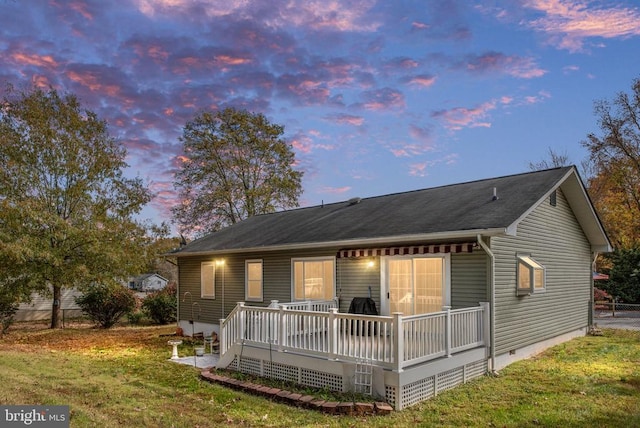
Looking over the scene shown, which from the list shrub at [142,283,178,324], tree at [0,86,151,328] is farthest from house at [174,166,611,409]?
shrub at [142,283,178,324]

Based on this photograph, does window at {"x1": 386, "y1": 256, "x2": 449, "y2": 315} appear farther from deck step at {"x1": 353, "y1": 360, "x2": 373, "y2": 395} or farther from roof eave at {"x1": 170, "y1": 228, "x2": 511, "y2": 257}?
deck step at {"x1": 353, "y1": 360, "x2": 373, "y2": 395}

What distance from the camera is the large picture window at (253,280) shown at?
13.8m

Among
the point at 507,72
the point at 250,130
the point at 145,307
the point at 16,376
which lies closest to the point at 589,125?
the point at 507,72

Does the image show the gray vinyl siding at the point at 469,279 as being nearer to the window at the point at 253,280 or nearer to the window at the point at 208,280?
the window at the point at 253,280

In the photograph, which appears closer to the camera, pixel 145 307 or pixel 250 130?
pixel 145 307

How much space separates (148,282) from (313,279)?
53409mm

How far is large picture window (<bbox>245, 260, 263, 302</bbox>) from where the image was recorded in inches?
545

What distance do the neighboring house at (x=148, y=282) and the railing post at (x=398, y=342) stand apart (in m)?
55.4

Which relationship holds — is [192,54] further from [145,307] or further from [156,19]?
[145,307]

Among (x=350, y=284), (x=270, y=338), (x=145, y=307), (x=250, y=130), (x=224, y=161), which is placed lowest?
(x=145, y=307)

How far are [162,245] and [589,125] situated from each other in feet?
89.3

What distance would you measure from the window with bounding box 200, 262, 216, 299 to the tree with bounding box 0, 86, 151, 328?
3.51 metres

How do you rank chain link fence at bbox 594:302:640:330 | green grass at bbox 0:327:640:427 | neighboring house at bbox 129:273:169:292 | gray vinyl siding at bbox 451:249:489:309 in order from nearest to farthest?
green grass at bbox 0:327:640:427 < gray vinyl siding at bbox 451:249:489:309 < chain link fence at bbox 594:302:640:330 < neighboring house at bbox 129:273:169:292

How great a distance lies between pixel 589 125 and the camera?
28.9 metres
